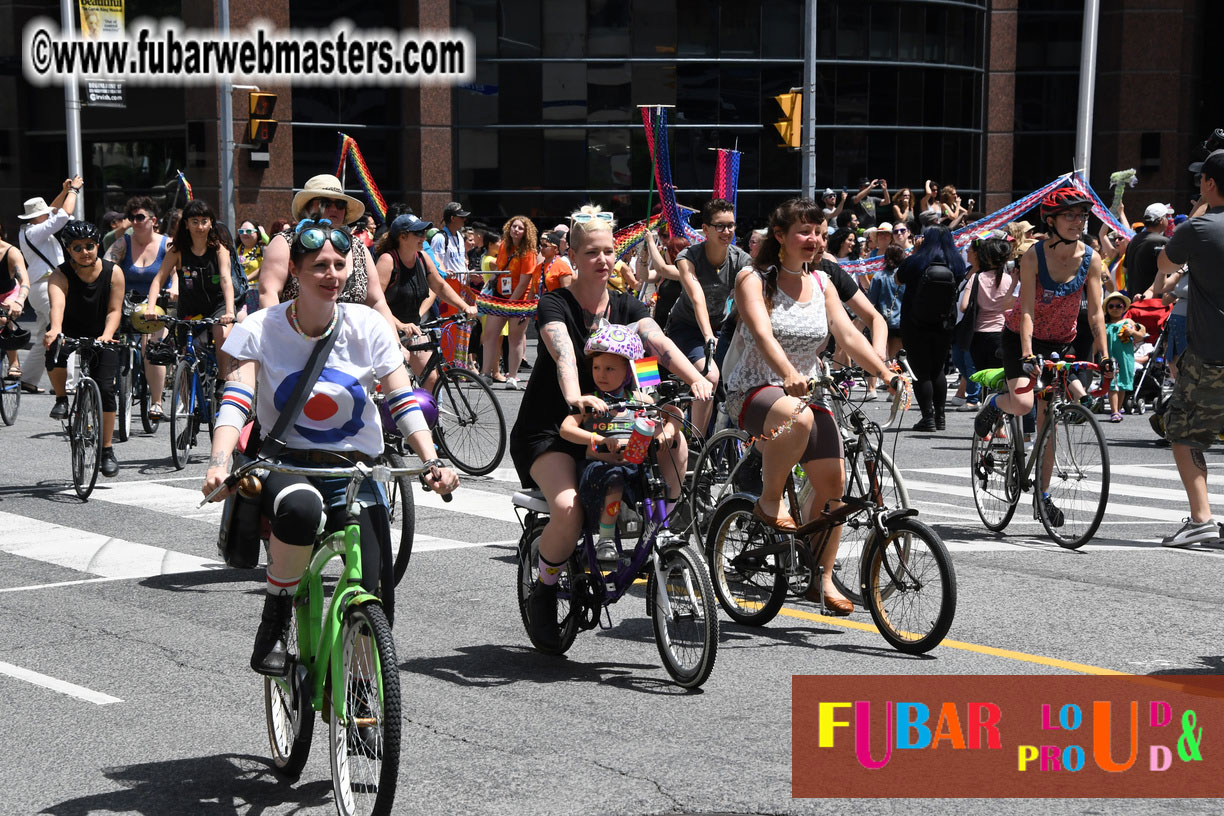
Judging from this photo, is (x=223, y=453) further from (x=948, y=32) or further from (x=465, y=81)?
(x=948, y=32)

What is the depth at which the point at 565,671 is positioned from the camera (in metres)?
6.49

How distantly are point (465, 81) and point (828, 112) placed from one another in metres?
7.82

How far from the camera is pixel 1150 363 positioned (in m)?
16.5

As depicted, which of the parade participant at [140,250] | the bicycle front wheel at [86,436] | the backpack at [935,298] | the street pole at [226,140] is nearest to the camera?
the bicycle front wheel at [86,436]

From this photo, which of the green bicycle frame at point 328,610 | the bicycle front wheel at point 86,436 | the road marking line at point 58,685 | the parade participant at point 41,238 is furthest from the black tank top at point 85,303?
the green bicycle frame at point 328,610

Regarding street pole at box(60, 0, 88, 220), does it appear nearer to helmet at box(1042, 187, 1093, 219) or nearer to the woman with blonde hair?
the woman with blonde hair

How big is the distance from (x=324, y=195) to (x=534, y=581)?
312 cm

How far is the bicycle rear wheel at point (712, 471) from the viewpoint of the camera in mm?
8031

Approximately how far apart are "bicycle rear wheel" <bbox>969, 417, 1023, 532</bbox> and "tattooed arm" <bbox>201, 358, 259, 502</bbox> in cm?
568

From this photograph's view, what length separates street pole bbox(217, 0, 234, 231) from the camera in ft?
90.9

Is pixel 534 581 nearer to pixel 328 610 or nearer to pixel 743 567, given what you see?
pixel 743 567

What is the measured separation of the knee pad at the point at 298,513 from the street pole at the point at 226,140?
23681 millimetres

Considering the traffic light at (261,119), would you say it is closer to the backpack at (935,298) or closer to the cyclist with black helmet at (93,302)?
the backpack at (935,298)

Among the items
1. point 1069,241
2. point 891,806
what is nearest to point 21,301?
point 1069,241
